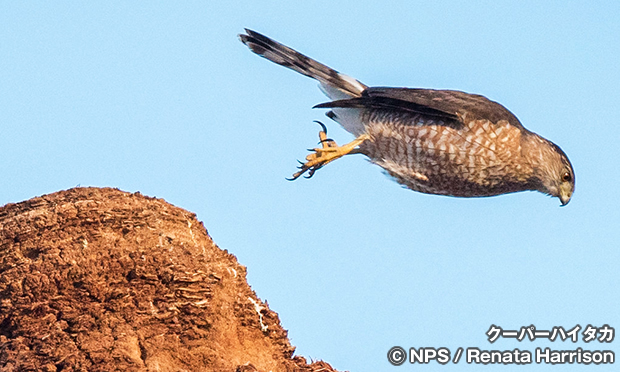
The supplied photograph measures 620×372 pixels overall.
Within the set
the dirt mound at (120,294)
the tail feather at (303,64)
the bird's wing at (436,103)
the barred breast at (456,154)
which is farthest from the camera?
the tail feather at (303,64)

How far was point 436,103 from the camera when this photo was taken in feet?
24.9

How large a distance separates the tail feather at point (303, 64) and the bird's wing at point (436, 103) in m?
0.31

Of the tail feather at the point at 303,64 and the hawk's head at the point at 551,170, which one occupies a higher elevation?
the tail feather at the point at 303,64

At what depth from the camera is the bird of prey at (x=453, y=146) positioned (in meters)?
7.47

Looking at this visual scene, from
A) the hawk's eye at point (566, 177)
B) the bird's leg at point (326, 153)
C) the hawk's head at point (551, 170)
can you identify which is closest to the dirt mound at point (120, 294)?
the bird's leg at point (326, 153)

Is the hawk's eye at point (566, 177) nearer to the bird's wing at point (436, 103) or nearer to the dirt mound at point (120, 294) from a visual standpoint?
the bird's wing at point (436, 103)

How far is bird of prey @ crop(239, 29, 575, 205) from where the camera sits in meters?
7.47

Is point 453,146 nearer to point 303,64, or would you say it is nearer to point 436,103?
point 436,103

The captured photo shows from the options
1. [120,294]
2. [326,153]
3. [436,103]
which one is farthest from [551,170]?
[120,294]

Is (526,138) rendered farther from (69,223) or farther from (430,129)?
(69,223)

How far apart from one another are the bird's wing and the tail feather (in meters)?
0.31

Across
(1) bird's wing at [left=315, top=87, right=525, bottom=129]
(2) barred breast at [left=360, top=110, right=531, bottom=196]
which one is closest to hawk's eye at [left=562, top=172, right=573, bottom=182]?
(2) barred breast at [left=360, top=110, right=531, bottom=196]

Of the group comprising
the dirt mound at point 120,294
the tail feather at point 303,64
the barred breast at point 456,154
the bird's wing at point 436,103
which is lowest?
the dirt mound at point 120,294

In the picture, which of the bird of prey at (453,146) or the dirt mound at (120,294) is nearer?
the dirt mound at (120,294)
